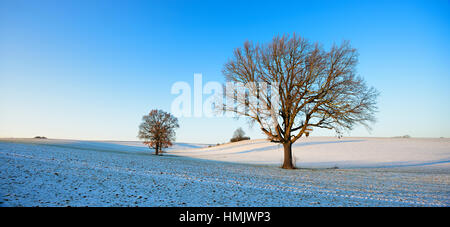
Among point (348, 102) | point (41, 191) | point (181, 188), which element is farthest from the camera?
point (348, 102)

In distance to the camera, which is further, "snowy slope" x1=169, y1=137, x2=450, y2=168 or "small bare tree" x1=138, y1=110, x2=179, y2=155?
"small bare tree" x1=138, y1=110, x2=179, y2=155

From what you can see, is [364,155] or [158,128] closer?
[364,155]

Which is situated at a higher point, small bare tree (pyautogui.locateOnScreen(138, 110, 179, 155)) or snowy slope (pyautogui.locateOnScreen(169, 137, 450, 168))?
small bare tree (pyautogui.locateOnScreen(138, 110, 179, 155))

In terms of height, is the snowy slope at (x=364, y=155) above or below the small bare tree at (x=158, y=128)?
below

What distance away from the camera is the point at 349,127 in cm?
1650

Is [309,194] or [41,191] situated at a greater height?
[41,191]

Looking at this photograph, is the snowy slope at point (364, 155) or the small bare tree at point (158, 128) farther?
the small bare tree at point (158, 128)

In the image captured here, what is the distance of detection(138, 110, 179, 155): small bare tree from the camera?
36.1 meters

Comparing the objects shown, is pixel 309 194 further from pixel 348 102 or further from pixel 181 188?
pixel 348 102

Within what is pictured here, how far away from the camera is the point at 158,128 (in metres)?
36.2

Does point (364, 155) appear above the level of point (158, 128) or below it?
below

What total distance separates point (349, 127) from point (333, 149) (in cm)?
2626

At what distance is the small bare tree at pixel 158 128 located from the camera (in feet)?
118
